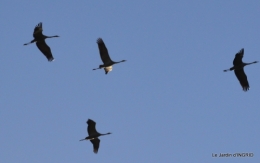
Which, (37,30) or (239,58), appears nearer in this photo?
(239,58)

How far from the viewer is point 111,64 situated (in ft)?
207

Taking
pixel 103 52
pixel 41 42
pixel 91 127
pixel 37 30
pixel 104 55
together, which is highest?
pixel 37 30

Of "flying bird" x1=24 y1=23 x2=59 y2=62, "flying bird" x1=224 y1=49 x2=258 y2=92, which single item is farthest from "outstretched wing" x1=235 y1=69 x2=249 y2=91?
"flying bird" x1=24 y1=23 x2=59 y2=62

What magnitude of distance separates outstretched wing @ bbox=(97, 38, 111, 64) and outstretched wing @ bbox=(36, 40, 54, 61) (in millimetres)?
2733

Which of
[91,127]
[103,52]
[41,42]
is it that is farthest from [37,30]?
[91,127]

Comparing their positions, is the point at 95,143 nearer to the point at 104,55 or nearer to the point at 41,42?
the point at 104,55

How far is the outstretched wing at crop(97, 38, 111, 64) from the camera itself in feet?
205

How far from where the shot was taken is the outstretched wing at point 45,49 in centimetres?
6194

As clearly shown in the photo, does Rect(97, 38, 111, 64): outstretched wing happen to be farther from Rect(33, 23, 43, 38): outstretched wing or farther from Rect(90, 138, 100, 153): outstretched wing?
Rect(90, 138, 100, 153): outstretched wing

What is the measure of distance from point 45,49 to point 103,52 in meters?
3.23

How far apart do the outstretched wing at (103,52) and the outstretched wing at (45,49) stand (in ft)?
8.97

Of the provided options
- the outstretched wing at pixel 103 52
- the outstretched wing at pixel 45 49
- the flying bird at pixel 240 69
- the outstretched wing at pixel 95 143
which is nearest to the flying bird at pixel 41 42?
the outstretched wing at pixel 45 49

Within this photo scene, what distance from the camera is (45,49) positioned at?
62.1 metres

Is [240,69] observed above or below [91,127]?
above
